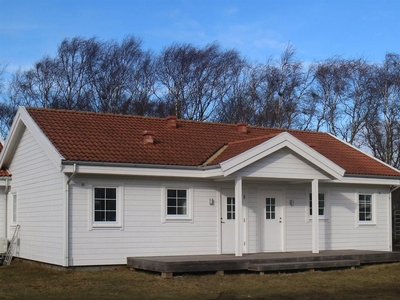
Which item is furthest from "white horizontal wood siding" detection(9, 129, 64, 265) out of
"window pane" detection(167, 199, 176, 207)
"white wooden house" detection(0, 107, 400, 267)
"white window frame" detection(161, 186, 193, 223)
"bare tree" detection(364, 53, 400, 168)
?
"bare tree" detection(364, 53, 400, 168)

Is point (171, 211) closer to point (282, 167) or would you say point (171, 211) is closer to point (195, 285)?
point (282, 167)

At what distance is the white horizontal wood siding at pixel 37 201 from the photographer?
1964 cm

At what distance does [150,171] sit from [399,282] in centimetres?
741

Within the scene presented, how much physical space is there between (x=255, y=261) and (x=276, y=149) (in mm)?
3347

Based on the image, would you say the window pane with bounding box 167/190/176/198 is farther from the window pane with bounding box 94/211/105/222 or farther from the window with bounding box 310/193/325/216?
the window with bounding box 310/193/325/216

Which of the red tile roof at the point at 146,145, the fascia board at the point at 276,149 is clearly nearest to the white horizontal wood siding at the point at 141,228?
the red tile roof at the point at 146,145

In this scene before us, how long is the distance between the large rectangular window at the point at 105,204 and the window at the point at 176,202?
1729 mm

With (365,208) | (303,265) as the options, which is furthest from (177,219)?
(365,208)

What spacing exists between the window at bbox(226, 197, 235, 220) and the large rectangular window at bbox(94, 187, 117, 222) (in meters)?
3.75

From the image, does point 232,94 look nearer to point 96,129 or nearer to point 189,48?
point 189,48

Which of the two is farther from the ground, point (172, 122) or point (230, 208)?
point (172, 122)

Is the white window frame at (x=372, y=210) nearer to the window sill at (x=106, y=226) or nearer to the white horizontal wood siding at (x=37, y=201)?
the window sill at (x=106, y=226)

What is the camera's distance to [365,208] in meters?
24.9

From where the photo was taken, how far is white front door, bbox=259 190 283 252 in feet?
73.6
